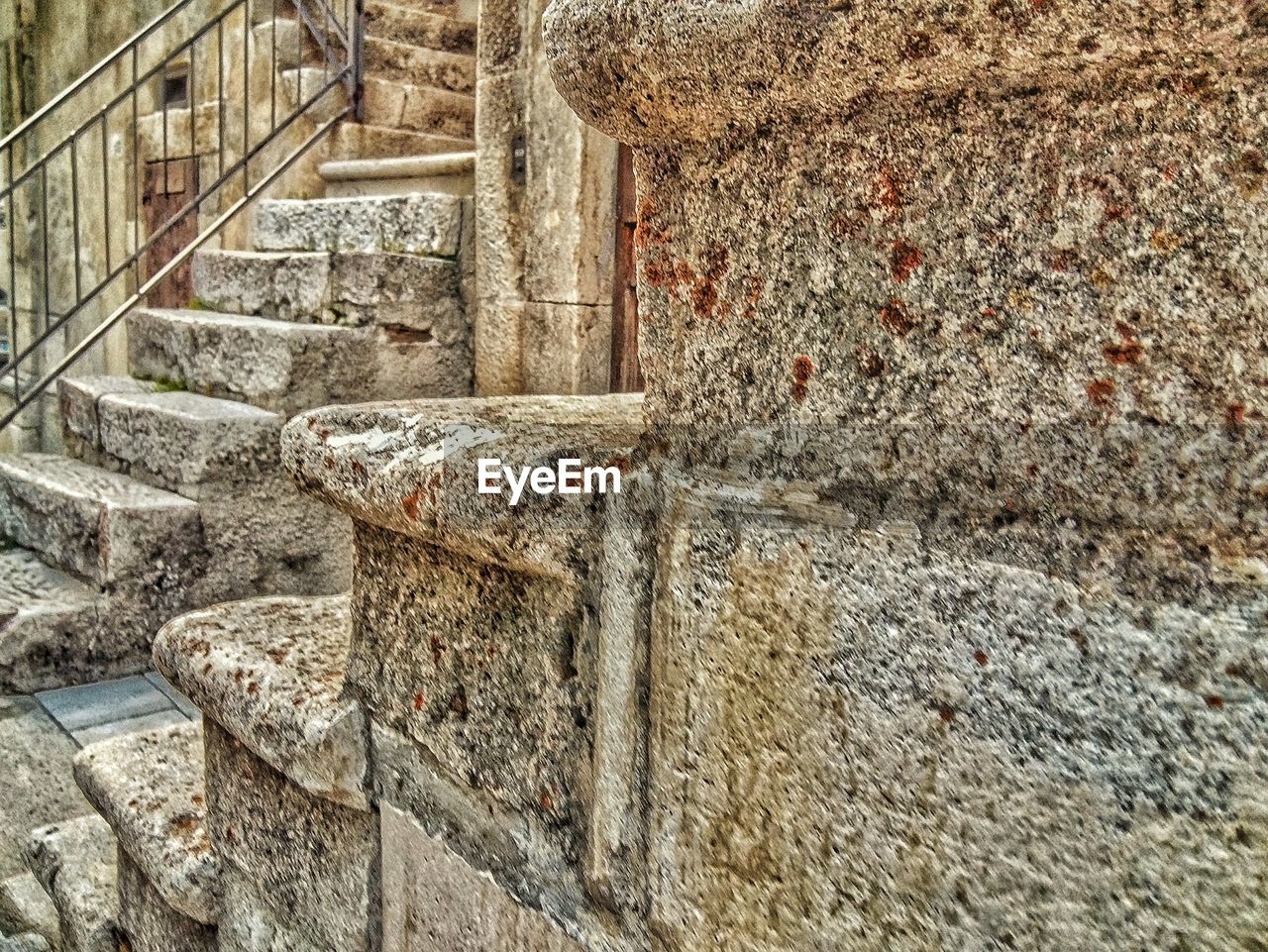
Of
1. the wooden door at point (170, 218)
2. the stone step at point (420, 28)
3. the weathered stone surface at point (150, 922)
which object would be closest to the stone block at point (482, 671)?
the weathered stone surface at point (150, 922)

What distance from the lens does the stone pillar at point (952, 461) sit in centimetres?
71

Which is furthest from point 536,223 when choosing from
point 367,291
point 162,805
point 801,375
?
point 801,375

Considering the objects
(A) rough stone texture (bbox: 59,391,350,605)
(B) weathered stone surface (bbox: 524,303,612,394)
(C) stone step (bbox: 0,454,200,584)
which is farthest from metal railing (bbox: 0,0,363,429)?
(B) weathered stone surface (bbox: 524,303,612,394)

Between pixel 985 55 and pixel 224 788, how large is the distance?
4.84 ft

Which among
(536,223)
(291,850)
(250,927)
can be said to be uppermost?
(536,223)

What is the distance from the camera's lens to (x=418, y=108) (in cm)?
510

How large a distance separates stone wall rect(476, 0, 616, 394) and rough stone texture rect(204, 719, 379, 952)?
2177 millimetres

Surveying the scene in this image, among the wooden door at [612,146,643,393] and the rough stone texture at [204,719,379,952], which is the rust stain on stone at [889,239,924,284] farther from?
the wooden door at [612,146,643,393]

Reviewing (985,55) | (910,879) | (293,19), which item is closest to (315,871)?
(910,879)

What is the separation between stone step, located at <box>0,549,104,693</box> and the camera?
11.2 ft

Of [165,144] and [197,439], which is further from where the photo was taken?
[165,144]

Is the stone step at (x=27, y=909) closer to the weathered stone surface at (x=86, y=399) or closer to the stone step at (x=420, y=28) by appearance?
the weathered stone surface at (x=86, y=399)

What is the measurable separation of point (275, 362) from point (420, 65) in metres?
1.90

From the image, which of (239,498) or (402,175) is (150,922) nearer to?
(239,498)
